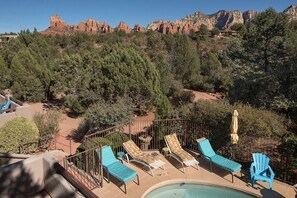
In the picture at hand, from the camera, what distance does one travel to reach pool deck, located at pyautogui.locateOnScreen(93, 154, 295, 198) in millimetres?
6578

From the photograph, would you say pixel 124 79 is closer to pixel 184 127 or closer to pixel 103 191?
pixel 184 127

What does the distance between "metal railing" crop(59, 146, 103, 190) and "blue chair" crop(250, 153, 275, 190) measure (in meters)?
4.34

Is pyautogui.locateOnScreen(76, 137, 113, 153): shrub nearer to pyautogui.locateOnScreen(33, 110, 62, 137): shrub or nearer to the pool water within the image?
the pool water

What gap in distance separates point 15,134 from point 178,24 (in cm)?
12207

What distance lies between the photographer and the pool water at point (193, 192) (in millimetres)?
6883

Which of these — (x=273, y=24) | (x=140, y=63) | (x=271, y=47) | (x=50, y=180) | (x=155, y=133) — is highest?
(x=273, y=24)

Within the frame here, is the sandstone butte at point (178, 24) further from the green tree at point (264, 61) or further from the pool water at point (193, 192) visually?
the pool water at point (193, 192)

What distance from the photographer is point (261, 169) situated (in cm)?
714

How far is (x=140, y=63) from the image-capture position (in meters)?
17.1

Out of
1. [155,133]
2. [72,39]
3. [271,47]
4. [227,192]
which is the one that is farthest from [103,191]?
[72,39]

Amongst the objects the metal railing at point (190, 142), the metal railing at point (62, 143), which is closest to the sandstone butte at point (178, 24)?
the metal railing at point (62, 143)

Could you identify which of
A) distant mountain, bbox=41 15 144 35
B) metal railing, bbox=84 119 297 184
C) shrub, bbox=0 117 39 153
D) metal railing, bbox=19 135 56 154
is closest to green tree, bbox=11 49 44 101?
metal railing, bbox=19 135 56 154

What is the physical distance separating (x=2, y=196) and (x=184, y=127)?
7236 mm

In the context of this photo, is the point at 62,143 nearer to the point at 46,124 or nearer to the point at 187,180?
the point at 46,124
